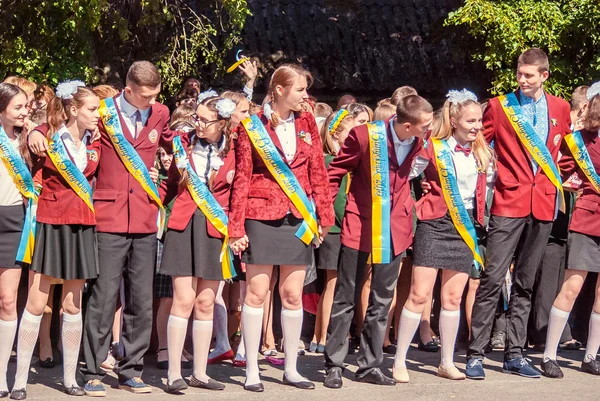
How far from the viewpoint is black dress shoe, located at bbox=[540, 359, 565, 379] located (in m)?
7.85

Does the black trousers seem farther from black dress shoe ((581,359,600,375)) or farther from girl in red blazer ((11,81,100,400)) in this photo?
black dress shoe ((581,359,600,375))

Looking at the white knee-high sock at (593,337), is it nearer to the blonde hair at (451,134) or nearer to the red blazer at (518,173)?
the red blazer at (518,173)

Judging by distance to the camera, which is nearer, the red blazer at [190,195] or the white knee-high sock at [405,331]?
the red blazer at [190,195]

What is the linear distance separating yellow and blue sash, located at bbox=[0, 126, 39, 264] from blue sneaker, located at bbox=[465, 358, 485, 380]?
291cm

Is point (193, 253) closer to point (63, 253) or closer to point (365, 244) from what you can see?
point (63, 253)

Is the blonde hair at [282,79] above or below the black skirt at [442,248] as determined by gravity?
above

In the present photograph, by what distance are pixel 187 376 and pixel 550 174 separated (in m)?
2.67

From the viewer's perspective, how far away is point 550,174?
25.3 feet

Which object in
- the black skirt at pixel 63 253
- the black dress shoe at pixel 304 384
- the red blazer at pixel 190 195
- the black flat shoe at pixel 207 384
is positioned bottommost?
the black flat shoe at pixel 207 384

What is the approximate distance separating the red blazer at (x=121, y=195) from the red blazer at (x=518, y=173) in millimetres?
2255

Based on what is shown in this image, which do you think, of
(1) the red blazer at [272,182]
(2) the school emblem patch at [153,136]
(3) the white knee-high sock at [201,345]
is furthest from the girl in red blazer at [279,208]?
(2) the school emblem patch at [153,136]

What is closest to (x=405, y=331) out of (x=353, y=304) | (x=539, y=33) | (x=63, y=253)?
(x=353, y=304)

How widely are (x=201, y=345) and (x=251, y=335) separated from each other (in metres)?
0.31

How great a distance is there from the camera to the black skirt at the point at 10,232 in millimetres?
6805
